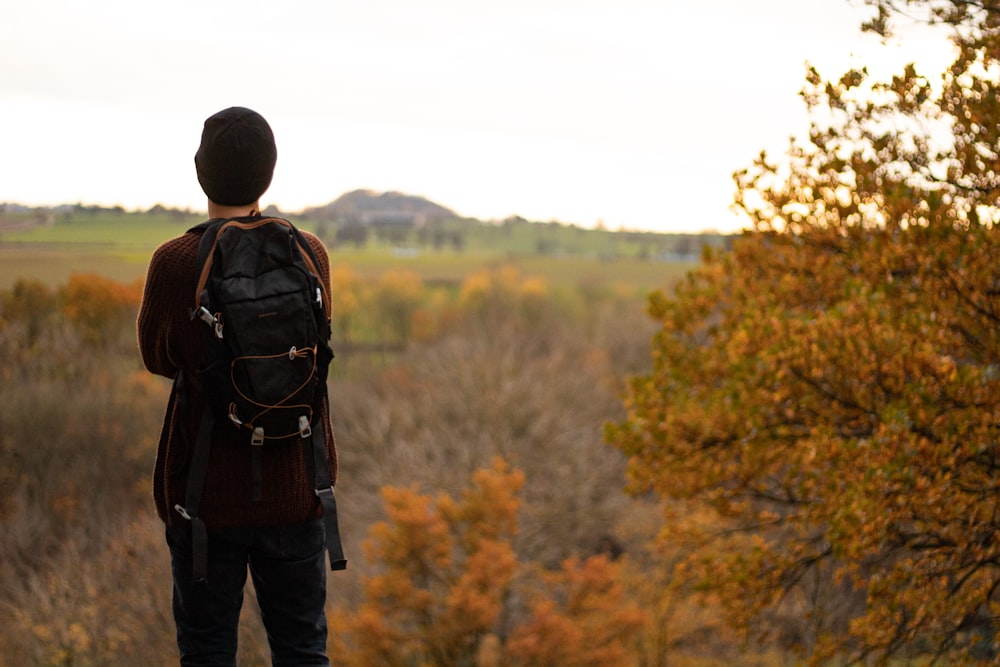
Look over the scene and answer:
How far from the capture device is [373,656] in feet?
70.9

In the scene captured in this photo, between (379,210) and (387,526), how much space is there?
1999cm

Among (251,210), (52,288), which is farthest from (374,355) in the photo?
(251,210)

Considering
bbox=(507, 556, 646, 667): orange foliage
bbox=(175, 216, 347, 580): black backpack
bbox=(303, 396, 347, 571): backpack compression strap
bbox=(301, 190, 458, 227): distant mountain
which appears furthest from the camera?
bbox=(301, 190, 458, 227): distant mountain

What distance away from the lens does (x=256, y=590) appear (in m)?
2.90

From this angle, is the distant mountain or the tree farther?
the distant mountain

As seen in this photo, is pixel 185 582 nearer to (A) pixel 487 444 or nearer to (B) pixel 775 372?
(B) pixel 775 372

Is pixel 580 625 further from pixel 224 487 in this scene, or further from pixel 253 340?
pixel 253 340

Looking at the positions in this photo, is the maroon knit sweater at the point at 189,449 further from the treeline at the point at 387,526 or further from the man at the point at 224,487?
the treeline at the point at 387,526

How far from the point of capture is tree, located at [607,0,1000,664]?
6.58 m

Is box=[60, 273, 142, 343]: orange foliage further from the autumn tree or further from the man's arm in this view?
the man's arm

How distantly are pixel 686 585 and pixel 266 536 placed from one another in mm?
8534

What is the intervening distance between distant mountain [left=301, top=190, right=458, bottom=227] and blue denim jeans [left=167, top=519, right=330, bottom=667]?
1855 cm

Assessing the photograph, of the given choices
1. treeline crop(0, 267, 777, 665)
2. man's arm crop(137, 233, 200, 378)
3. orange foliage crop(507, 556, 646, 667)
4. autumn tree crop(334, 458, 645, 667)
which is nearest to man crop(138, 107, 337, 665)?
man's arm crop(137, 233, 200, 378)

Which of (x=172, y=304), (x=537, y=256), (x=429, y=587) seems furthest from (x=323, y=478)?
(x=537, y=256)
